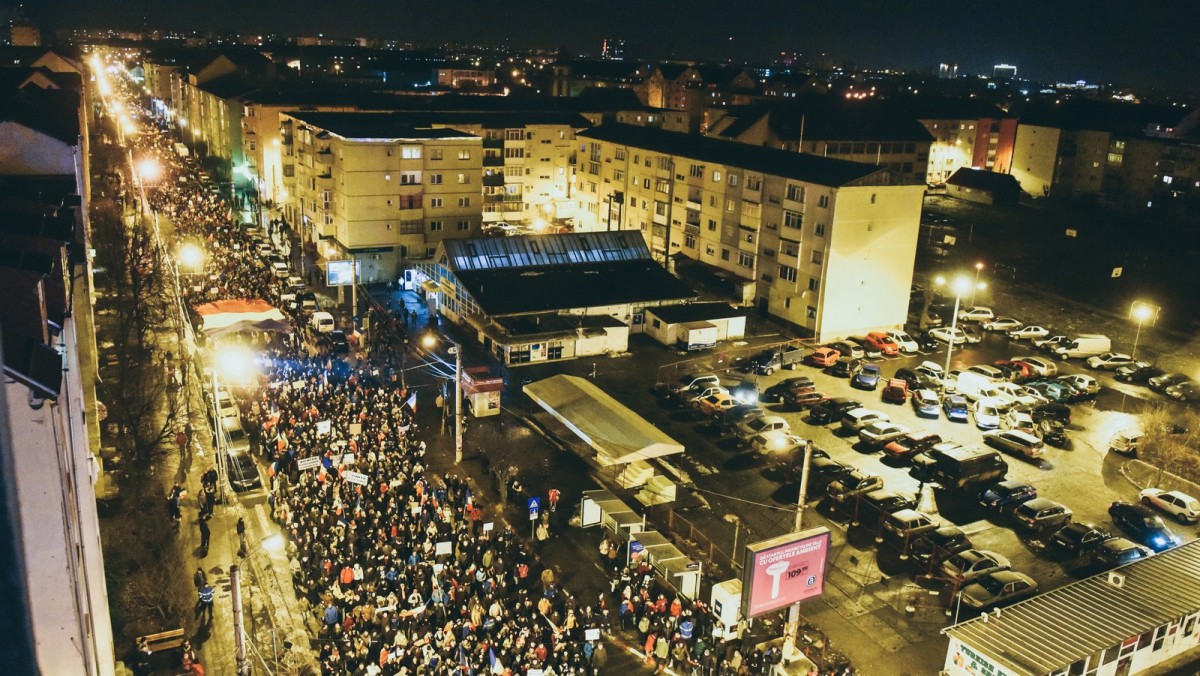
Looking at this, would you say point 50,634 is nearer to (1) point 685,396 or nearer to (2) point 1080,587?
(2) point 1080,587

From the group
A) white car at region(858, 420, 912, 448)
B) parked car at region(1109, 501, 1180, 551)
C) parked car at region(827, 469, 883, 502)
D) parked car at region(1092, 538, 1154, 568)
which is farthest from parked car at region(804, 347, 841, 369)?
parked car at region(1092, 538, 1154, 568)

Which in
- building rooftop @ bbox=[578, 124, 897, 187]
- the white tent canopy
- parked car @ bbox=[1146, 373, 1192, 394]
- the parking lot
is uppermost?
building rooftop @ bbox=[578, 124, 897, 187]

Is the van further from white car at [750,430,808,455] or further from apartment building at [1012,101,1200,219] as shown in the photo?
apartment building at [1012,101,1200,219]

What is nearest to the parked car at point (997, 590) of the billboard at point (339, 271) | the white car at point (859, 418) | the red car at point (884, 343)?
the white car at point (859, 418)

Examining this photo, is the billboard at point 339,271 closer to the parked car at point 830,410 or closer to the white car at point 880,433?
the parked car at point 830,410

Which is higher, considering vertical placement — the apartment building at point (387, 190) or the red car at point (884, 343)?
the apartment building at point (387, 190)
